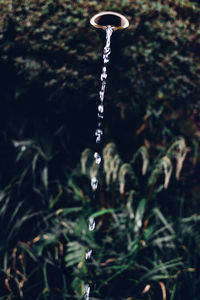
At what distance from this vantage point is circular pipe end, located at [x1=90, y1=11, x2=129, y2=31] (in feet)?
5.69

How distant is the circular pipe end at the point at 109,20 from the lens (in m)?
1.73

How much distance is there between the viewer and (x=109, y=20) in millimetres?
1782

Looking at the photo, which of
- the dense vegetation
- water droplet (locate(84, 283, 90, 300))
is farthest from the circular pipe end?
water droplet (locate(84, 283, 90, 300))

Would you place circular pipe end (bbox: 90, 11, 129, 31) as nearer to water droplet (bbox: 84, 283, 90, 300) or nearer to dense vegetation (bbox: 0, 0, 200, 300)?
dense vegetation (bbox: 0, 0, 200, 300)

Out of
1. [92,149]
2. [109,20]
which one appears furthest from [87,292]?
[109,20]

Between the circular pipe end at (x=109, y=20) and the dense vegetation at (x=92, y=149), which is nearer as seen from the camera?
the circular pipe end at (x=109, y=20)

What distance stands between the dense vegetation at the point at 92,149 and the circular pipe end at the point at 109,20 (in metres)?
0.15

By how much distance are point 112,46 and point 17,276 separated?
1562 millimetres

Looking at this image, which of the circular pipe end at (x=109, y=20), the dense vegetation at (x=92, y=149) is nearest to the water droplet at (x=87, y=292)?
the dense vegetation at (x=92, y=149)

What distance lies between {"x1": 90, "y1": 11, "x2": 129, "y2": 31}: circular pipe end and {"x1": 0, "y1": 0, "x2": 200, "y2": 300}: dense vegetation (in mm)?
148

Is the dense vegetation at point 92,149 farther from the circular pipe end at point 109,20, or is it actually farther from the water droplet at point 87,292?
the circular pipe end at point 109,20

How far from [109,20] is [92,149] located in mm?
1023

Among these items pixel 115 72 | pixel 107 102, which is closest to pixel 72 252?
pixel 107 102

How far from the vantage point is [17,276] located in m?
2.11
